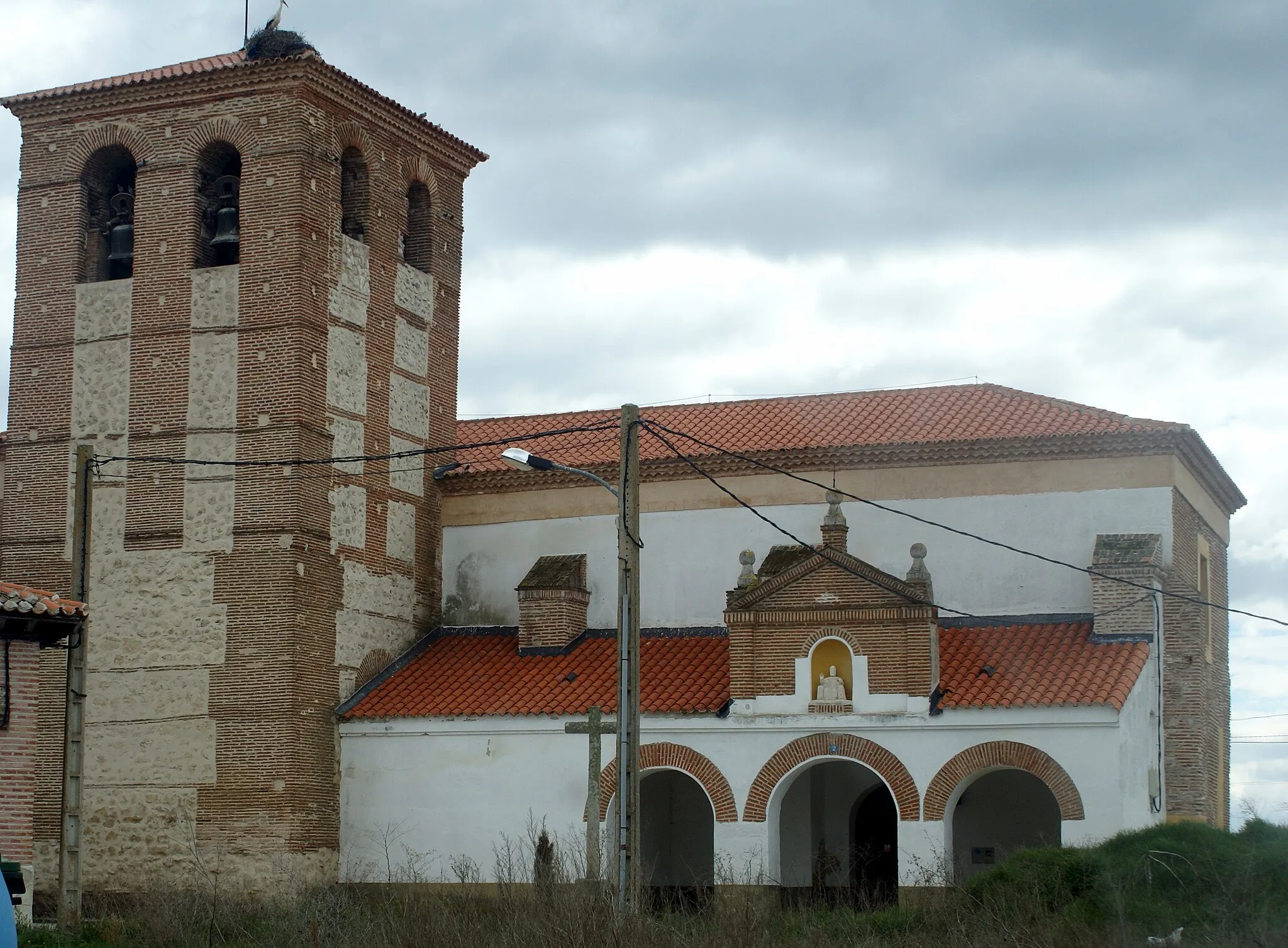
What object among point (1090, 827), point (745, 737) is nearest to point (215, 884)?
point (745, 737)

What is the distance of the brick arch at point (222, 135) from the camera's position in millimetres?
25984

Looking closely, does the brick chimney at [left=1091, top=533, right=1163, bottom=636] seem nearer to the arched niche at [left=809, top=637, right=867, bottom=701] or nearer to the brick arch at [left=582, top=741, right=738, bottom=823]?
the arched niche at [left=809, top=637, right=867, bottom=701]

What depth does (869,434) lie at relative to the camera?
86.9 ft

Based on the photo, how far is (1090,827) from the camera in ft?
70.0

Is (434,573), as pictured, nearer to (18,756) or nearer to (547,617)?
(547,617)

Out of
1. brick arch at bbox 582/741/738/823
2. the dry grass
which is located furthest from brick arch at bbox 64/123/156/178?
brick arch at bbox 582/741/738/823

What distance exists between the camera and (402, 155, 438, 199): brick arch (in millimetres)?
28031

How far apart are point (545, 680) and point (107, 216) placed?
953cm

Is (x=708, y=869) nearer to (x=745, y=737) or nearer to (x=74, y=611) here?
(x=745, y=737)

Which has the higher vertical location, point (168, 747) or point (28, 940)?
point (168, 747)

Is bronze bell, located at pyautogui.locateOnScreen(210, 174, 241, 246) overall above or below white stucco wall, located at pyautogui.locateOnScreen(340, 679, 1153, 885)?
above

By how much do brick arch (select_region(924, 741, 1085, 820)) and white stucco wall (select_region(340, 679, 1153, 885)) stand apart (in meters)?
0.09

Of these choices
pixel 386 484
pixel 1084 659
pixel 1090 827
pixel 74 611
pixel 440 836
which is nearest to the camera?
pixel 74 611

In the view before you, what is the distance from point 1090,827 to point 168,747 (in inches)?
479
